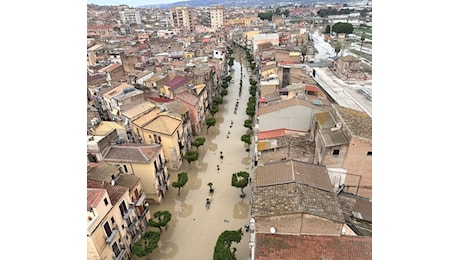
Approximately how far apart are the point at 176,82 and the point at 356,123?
24.6 m

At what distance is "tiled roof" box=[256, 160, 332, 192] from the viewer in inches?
595

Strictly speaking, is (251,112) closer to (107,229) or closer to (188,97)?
(188,97)

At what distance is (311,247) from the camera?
12984 mm

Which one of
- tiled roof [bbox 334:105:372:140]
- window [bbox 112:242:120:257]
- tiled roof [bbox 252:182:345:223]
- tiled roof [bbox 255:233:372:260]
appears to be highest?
tiled roof [bbox 334:105:372:140]

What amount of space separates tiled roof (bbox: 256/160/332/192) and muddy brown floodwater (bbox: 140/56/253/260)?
6073mm

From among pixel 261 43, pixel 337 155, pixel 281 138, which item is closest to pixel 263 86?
pixel 281 138

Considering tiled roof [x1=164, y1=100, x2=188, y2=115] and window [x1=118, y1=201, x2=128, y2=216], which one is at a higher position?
tiled roof [x1=164, y1=100, x2=188, y2=115]

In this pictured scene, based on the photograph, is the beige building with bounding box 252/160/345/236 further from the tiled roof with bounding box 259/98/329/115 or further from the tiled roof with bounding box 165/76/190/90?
the tiled roof with bounding box 165/76/190/90

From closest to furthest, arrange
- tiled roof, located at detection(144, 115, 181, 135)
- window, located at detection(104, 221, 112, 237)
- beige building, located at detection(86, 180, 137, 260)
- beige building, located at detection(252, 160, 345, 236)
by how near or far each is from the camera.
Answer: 1. beige building, located at detection(252, 160, 345, 236)
2. beige building, located at detection(86, 180, 137, 260)
3. window, located at detection(104, 221, 112, 237)
4. tiled roof, located at detection(144, 115, 181, 135)

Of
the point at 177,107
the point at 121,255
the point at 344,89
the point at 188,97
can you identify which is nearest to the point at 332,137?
the point at 121,255

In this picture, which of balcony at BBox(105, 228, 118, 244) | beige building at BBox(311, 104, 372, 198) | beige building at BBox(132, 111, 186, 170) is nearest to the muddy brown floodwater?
beige building at BBox(132, 111, 186, 170)

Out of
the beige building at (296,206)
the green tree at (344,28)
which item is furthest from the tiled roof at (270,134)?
the green tree at (344,28)

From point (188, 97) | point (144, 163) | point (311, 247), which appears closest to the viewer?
point (311, 247)

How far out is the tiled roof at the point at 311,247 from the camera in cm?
1273
